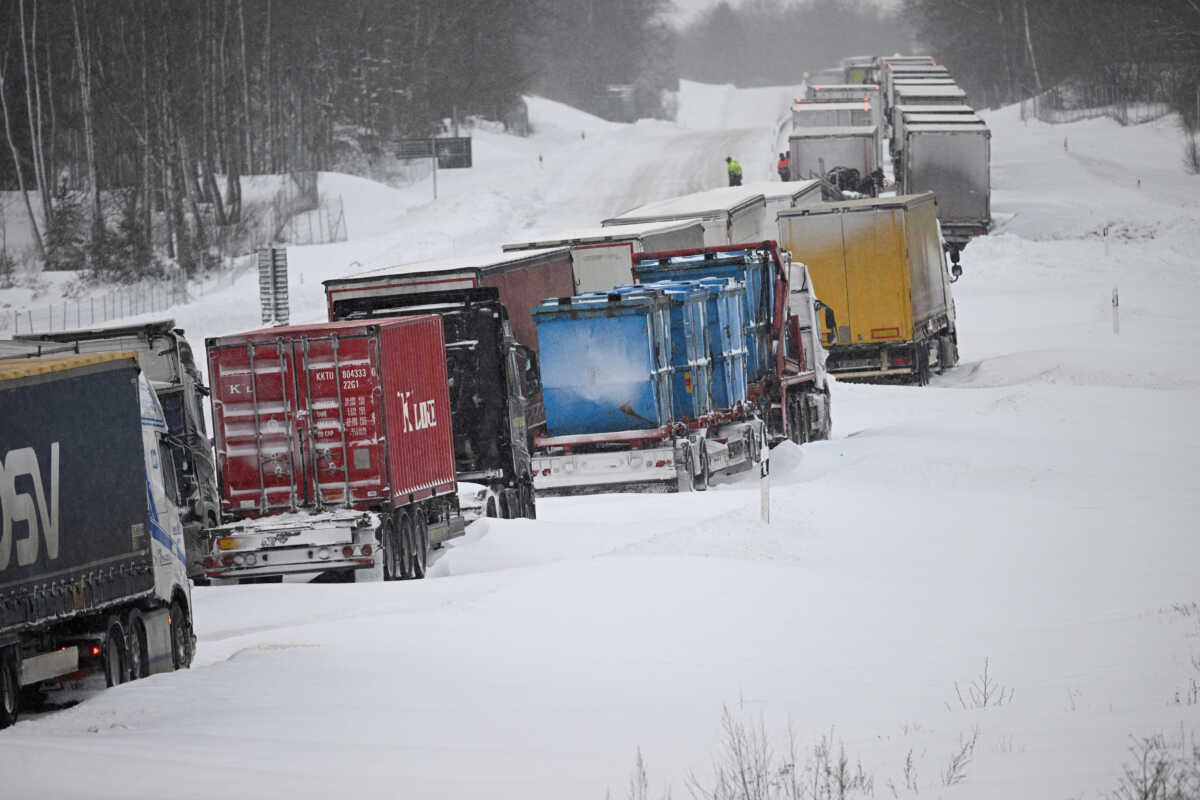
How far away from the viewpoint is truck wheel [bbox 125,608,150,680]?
13.3 metres

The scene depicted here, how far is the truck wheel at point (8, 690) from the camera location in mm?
11484

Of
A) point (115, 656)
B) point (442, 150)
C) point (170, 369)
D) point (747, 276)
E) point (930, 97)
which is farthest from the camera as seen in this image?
point (442, 150)

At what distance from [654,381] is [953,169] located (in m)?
33.0

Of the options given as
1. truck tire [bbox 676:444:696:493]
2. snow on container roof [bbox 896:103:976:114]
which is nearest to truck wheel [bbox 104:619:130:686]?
truck tire [bbox 676:444:696:493]

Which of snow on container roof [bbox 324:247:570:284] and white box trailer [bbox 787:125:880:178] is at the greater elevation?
white box trailer [bbox 787:125:880:178]

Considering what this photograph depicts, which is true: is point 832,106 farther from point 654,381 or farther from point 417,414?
point 417,414

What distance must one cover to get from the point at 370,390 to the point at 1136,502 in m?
9.35

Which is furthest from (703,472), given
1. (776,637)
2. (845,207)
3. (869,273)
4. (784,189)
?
(784,189)

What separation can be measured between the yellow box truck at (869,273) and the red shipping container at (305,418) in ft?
50.8

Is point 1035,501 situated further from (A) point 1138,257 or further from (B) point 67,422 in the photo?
(A) point 1138,257

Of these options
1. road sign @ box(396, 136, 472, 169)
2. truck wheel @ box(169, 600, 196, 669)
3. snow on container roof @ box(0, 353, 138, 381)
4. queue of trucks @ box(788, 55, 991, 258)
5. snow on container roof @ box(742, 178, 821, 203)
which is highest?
road sign @ box(396, 136, 472, 169)

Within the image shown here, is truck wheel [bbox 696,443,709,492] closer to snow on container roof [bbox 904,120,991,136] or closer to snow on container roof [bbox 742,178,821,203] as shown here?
snow on container roof [bbox 742,178,821,203]

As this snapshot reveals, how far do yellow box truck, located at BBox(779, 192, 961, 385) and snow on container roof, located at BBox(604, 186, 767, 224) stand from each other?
330cm

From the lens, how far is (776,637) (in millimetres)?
13641
